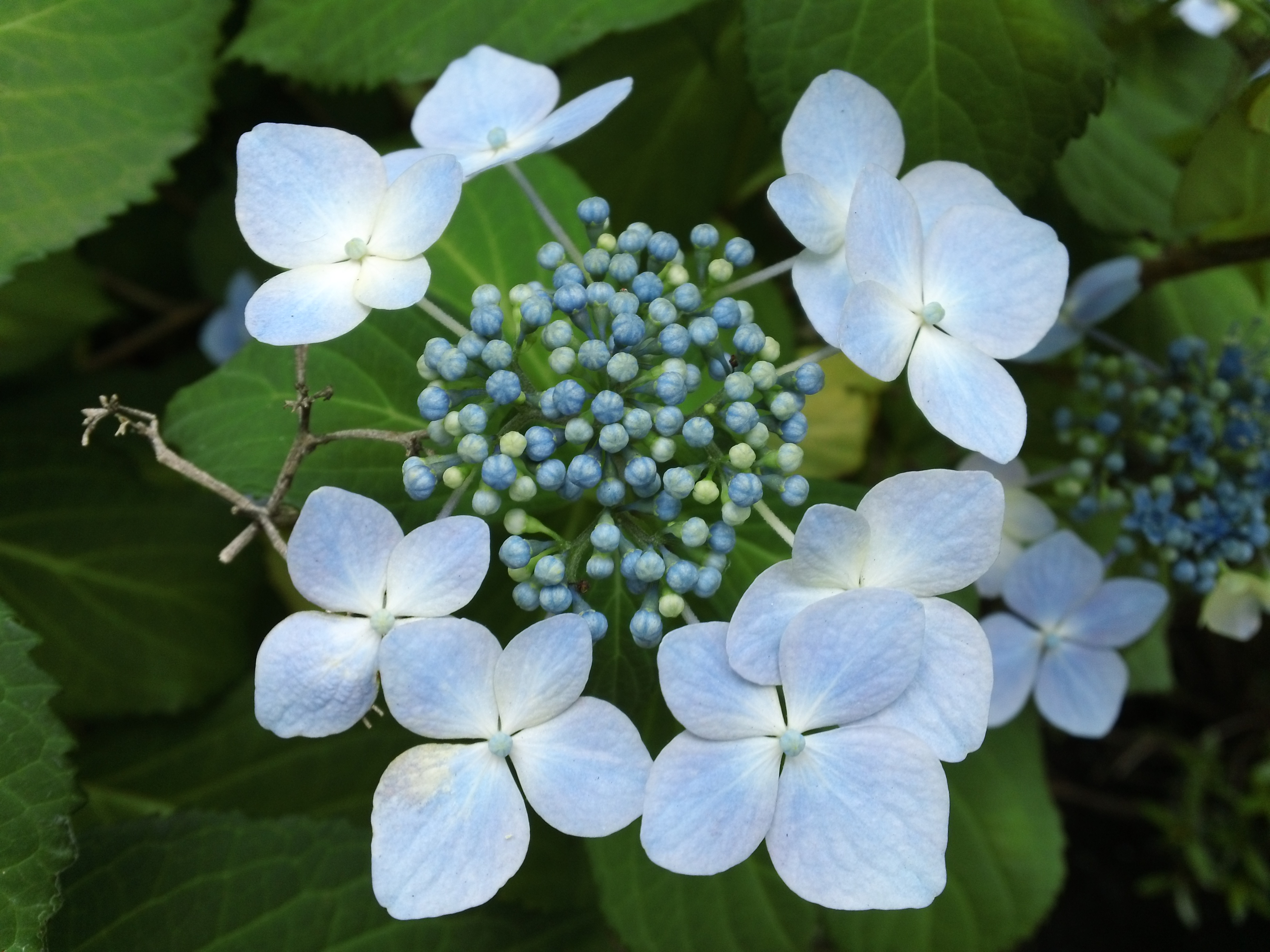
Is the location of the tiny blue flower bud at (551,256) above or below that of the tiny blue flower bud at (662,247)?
above

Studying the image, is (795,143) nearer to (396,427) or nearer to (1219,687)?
(396,427)

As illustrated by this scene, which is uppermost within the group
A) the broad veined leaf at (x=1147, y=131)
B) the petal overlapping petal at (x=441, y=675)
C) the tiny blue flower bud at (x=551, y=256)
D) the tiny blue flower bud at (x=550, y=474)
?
the tiny blue flower bud at (x=551, y=256)

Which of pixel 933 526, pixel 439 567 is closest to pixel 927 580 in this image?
pixel 933 526

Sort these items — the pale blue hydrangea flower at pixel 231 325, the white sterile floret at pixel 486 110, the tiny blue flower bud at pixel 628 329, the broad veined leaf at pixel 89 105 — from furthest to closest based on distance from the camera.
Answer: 1. the pale blue hydrangea flower at pixel 231 325
2. the broad veined leaf at pixel 89 105
3. the white sterile floret at pixel 486 110
4. the tiny blue flower bud at pixel 628 329

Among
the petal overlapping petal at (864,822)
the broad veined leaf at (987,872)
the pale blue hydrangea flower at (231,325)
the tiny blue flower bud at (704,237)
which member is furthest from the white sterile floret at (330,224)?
the broad veined leaf at (987,872)

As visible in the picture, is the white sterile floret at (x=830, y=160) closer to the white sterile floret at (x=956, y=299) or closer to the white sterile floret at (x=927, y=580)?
the white sterile floret at (x=956, y=299)

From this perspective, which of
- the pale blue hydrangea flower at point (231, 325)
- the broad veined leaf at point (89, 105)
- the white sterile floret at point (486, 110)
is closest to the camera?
the white sterile floret at point (486, 110)

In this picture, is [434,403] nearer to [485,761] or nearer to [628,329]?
[628,329]

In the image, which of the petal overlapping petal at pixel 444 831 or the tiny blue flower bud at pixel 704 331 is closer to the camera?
the petal overlapping petal at pixel 444 831
